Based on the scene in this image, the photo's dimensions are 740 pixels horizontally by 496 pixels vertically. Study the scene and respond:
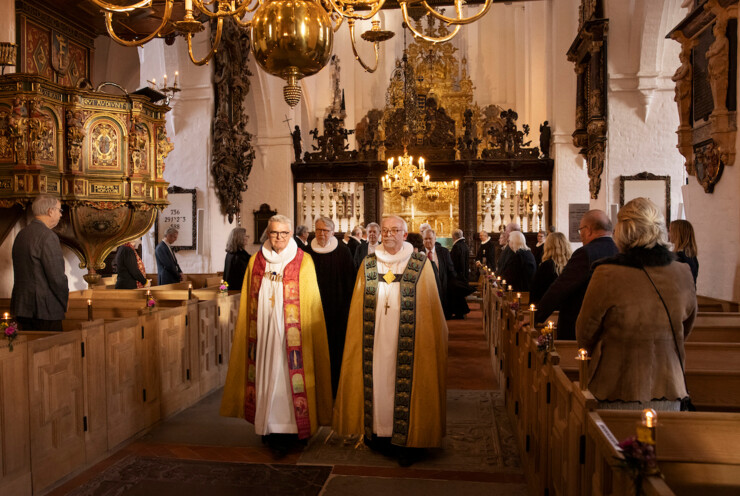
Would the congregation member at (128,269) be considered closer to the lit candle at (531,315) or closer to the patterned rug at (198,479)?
the patterned rug at (198,479)

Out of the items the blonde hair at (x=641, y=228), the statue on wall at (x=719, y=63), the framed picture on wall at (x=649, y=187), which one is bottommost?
the blonde hair at (x=641, y=228)

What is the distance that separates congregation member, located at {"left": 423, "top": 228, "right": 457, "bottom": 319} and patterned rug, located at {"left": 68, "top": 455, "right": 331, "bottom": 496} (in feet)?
14.1

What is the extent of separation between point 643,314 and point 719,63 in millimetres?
4317

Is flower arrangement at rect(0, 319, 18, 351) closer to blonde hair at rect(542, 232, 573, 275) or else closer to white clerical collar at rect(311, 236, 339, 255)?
white clerical collar at rect(311, 236, 339, 255)

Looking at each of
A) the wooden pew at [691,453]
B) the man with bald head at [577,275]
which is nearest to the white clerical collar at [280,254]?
the man with bald head at [577,275]

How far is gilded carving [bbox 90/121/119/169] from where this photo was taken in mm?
7223

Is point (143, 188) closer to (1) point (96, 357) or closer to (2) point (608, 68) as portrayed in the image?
(1) point (96, 357)

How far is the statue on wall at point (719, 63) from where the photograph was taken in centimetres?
566

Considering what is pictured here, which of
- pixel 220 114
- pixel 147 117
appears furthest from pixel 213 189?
pixel 147 117

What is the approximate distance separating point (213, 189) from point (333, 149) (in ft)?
10.6

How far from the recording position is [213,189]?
41.5 feet

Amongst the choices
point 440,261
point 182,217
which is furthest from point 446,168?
point 182,217

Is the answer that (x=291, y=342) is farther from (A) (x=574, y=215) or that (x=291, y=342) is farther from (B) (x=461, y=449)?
(A) (x=574, y=215)

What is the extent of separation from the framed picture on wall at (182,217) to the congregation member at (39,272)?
7.82 meters
